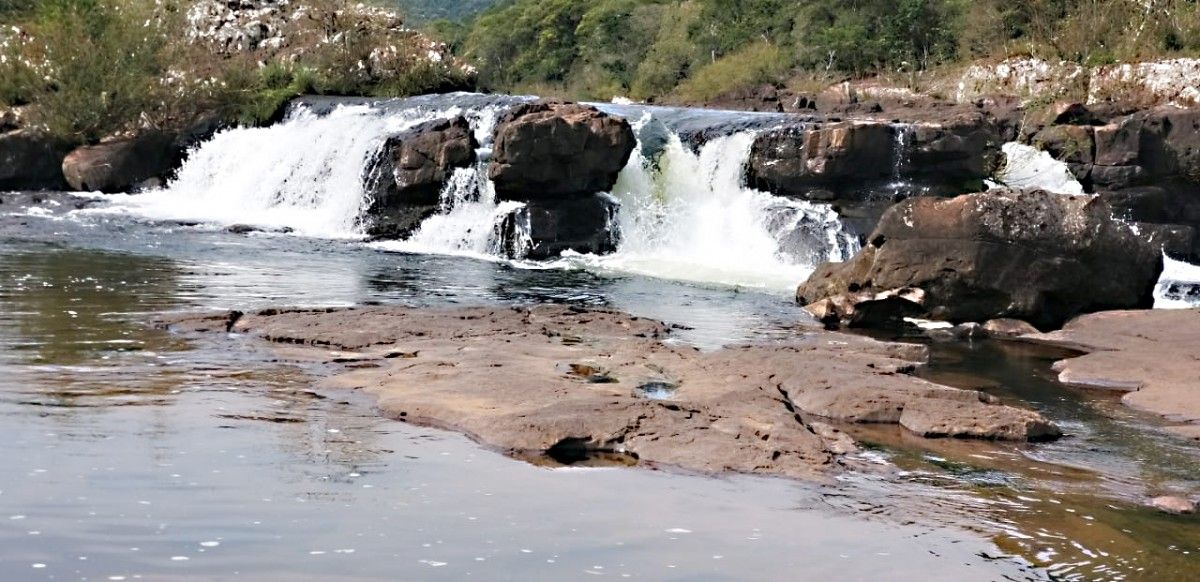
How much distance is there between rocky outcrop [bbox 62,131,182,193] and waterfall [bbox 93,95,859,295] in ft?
1.83

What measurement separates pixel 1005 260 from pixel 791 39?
80.0 feet

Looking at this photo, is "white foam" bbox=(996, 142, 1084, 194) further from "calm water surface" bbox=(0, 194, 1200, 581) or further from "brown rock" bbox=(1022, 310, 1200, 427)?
"calm water surface" bbox=(0, 194, 1200, 581)

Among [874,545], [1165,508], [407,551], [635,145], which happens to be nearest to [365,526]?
[407,551]

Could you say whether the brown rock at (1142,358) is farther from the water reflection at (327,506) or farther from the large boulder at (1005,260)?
the water reflection at (327,506)

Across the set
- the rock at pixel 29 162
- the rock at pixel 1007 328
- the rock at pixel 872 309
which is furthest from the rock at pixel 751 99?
the rock at pixel 1007 328

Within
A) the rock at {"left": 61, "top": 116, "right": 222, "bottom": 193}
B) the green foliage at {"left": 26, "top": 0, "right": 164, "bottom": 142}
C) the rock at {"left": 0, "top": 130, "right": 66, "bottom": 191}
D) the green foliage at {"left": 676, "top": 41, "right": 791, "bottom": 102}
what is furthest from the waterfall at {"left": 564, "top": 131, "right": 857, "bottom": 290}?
the green foliage at {"left": 676, "top": 41, "right": 791, "bottom": 102}

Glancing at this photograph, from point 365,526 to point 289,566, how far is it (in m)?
0.56

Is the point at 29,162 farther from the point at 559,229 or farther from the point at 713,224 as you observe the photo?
the point at 713,224

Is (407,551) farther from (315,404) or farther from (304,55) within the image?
(304,55)

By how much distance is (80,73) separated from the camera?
2419 centimetres

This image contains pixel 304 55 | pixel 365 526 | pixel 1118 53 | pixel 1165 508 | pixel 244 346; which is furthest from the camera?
pixel 304 55

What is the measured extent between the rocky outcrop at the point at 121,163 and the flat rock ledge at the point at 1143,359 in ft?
54.5

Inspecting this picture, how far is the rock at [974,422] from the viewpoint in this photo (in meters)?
7.41

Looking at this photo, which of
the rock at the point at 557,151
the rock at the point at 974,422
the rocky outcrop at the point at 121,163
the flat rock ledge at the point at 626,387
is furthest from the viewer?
the rocky outcrop at the point at 121,163
